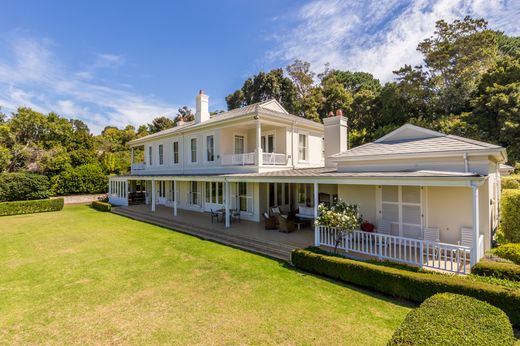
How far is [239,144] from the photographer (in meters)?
17.1

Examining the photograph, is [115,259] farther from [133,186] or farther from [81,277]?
[133,186]

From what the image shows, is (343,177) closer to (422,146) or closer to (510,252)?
(422,146)

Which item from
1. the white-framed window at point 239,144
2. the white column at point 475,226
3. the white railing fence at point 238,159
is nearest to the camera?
the white column at point 475,226

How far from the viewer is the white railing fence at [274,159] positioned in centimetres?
1477

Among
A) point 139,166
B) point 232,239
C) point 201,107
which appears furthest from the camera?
point 139,166

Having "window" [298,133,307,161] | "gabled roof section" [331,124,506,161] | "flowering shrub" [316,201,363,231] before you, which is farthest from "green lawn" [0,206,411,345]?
→ "window" [298,133,307,161]

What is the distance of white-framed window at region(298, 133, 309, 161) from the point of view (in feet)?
55.5

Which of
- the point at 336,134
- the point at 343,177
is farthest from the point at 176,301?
the point at 336,134

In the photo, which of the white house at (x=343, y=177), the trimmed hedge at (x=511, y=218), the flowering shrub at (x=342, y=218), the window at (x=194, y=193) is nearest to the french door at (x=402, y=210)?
the white house at (x=343, y=177)

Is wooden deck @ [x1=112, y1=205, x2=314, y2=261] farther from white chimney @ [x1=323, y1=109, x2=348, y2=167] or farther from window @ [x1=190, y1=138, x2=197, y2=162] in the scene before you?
white chimney @ [x1=323, y1=109, x2=348, y2=167]

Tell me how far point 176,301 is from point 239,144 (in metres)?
11.9

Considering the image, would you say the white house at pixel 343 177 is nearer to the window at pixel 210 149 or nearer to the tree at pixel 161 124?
the window at pixel 210 149

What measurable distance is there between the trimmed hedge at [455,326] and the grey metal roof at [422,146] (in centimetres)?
575

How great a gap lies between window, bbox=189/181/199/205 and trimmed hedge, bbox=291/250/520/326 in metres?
12.0
